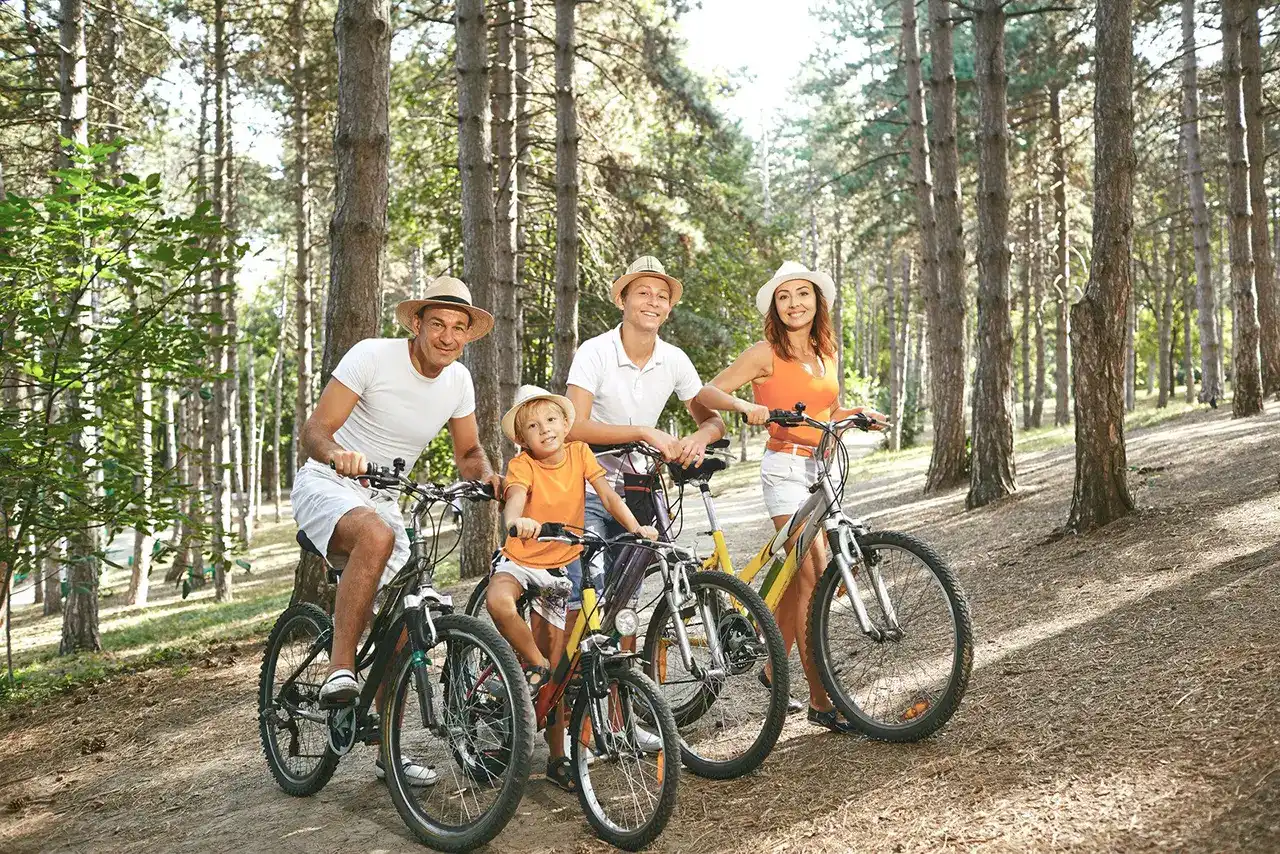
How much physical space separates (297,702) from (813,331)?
10.3ft

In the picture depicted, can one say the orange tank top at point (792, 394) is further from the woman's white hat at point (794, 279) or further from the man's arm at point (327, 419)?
the man's arm at point (327, 419)

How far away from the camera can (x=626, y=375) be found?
5172 millimetres

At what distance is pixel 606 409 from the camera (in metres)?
5.16

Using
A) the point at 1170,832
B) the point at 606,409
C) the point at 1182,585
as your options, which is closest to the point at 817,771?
the point at 1170,832

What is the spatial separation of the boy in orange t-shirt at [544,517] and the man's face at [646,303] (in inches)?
25.0

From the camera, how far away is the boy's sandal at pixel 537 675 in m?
4.61

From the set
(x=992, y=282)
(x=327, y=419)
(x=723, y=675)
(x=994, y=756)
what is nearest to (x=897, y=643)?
(x=994, y=756)

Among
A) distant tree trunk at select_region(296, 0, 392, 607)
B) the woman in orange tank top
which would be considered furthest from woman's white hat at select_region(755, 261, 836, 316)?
distant tree trunk at select_region(296, 0, 392, 607)

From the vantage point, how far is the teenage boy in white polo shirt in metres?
5.05

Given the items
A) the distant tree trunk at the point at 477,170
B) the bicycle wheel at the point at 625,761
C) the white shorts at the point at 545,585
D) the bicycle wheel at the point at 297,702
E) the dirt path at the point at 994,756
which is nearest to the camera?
the dirt path at the point at 994,756

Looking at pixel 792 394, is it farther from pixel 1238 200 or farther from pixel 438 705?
pixel 1238 200

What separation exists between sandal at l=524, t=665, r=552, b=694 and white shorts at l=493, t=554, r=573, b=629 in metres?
0.27

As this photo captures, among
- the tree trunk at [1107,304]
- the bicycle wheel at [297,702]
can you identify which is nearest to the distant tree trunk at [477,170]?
the tree trunk at [1107,304]

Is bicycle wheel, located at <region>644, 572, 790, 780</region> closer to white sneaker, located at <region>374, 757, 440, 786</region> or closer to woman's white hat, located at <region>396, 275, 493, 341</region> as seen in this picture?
white sneaker, located at <region>374, 757, 440, 786</region>
